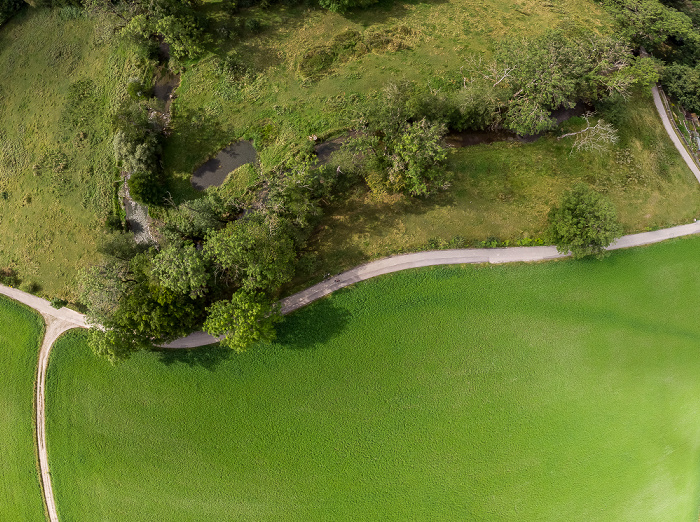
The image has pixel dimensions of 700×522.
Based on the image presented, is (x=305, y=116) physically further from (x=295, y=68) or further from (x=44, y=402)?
(x=44, y=402)

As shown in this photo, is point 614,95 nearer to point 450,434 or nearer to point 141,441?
point 450,434

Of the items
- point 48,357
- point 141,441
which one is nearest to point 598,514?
point 141,441

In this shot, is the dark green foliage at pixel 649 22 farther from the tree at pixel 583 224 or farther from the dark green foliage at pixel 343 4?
the dark green foliage at pixel 343 4

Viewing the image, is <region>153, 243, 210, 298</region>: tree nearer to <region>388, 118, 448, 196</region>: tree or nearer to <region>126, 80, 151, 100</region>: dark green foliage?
<region>388, 118, 448, 196</region>: tree

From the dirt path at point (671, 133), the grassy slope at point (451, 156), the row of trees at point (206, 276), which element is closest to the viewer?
the row of trees at point (206, 276)

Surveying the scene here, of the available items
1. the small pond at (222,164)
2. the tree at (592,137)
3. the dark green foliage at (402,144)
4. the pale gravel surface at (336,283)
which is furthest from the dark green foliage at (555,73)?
the small pond at (222,164)

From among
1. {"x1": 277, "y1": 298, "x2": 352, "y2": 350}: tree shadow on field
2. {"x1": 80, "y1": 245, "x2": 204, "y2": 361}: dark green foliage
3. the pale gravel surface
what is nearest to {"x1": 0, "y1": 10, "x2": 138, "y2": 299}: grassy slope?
the pale gravel surface
